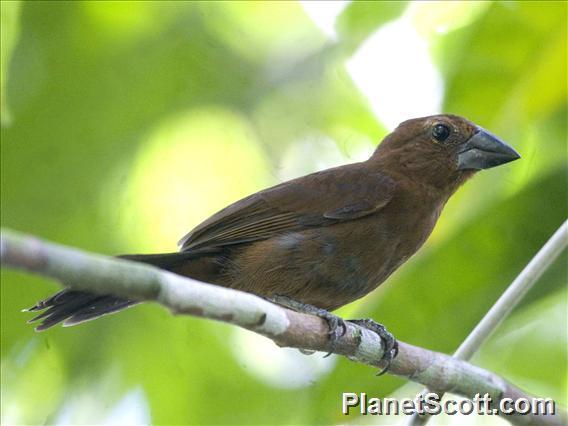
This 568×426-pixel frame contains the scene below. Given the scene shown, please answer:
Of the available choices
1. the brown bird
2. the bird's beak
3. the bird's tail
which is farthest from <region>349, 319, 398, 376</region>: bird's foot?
the bird's beak

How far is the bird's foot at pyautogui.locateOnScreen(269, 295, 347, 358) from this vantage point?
313 cm

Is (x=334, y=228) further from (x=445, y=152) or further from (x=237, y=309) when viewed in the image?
(x=237, y=309)

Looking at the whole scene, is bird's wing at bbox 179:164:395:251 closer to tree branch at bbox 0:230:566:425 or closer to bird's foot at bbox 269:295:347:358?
bird's foot at bbox 269:295:347:358

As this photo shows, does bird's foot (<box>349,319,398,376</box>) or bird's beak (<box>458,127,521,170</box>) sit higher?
bird's beak (<box>458,127,521,170</box>)

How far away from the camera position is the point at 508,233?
4125mm

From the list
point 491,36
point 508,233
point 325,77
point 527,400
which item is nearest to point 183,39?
point 325,77

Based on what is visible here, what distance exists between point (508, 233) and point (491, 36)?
1.07 metres

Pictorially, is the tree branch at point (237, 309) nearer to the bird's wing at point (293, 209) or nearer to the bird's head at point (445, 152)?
the bird's wing at point (293, 209)

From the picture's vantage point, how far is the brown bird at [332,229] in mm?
3568

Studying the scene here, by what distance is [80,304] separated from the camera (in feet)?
10.7

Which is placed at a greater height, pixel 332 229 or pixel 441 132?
pixel 441 132

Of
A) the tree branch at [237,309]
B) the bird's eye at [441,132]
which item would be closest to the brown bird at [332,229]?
the bird's eye at [441,132]

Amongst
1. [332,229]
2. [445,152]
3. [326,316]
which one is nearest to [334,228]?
[332,229]

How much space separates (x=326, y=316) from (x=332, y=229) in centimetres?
Answer: 51
